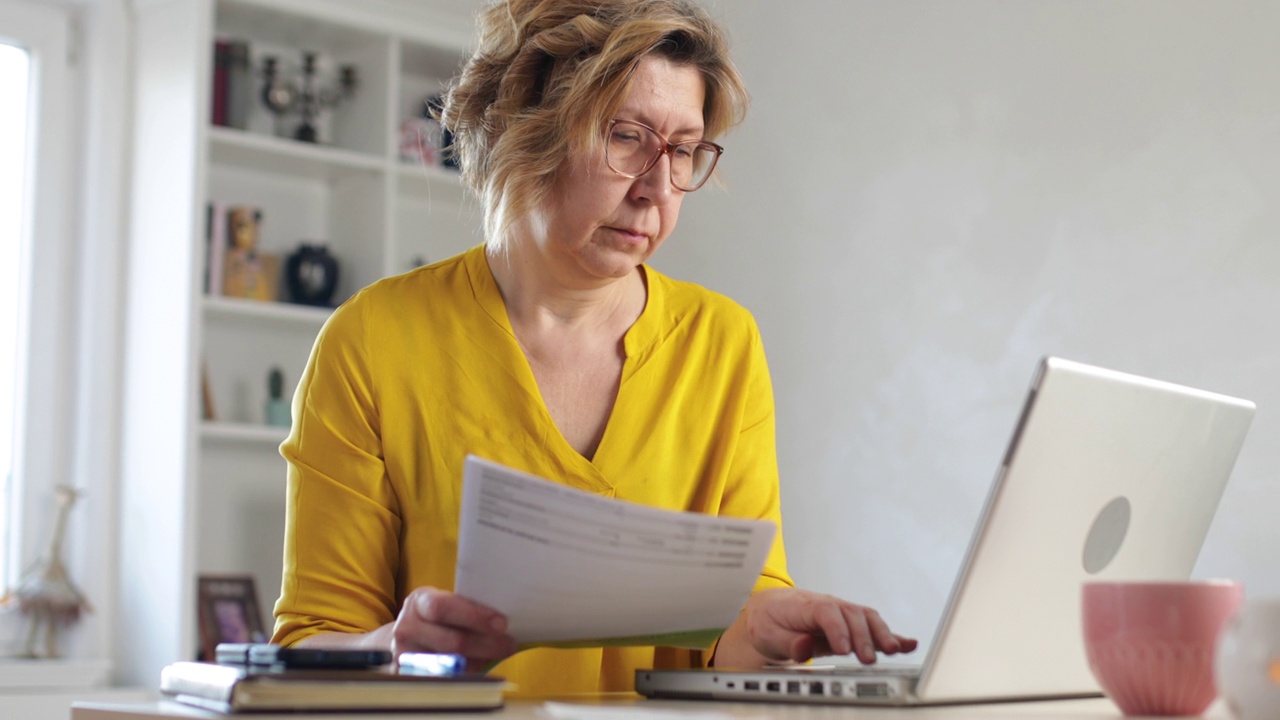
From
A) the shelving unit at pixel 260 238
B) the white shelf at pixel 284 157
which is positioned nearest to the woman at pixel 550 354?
the shelving unit at pixel 260 238

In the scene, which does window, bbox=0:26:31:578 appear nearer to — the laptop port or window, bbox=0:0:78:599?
window, bbox=0:0:78:599

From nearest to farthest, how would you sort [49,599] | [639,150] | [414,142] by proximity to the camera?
[639,150] → [49,599] → [414,142]

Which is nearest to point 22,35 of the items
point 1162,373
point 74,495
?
point 74,495

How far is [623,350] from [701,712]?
2.51ft

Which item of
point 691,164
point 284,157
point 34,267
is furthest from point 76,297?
point 691,164

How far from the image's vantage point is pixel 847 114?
10.1 ft

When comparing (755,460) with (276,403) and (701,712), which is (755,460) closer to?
(701,712)

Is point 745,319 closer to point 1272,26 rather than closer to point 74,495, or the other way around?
point 1272,26

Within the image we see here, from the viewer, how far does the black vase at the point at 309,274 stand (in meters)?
3.61

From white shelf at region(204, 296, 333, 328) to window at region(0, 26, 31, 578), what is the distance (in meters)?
0.51

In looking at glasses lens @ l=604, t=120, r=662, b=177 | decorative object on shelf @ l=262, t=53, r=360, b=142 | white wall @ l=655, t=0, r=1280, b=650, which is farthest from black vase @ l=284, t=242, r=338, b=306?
glasses lens @ l=604, t=120, r=662, b=177

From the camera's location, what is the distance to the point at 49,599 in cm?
324

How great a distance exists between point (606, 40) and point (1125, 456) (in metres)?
0.80

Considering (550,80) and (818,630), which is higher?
(550,80)
